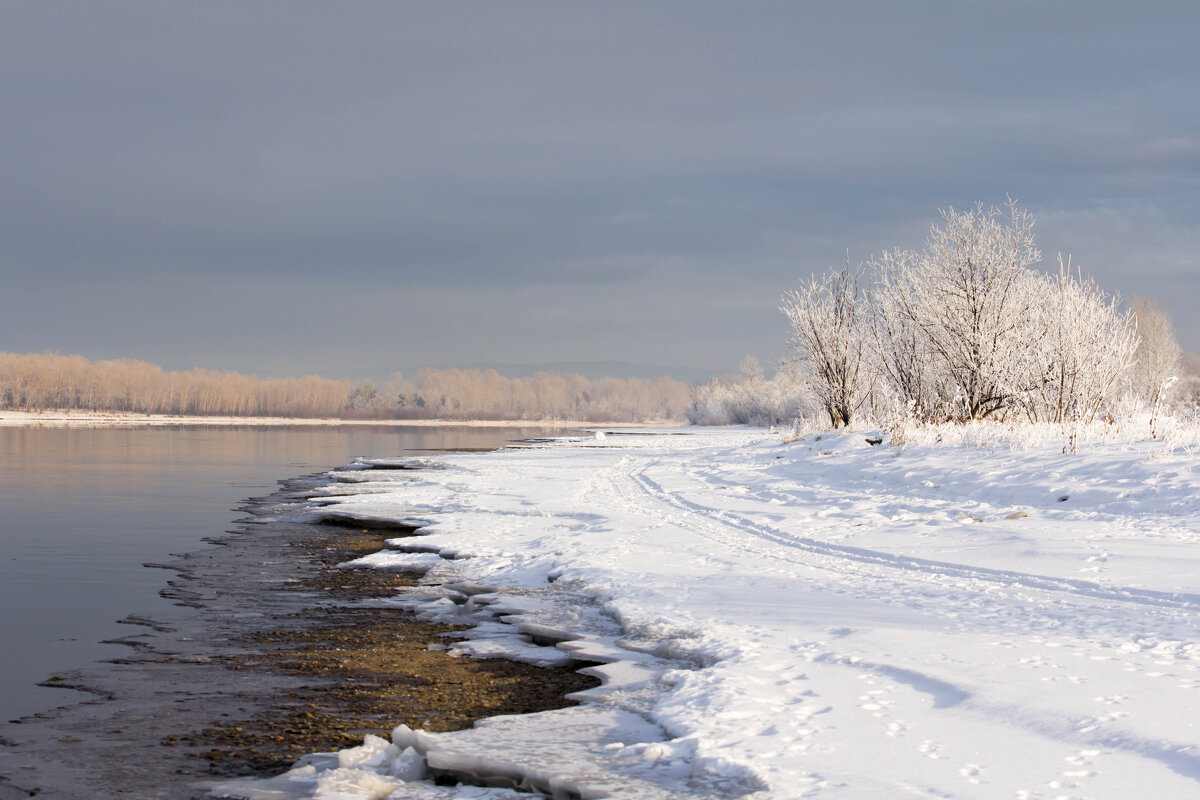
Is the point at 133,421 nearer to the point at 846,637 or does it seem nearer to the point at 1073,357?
the point at 1073,357

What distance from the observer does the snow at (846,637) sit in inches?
196

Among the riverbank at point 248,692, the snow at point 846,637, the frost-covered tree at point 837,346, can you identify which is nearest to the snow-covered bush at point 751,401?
the frost-covered tree at point 837,346

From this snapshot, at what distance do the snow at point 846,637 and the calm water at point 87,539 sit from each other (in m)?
3.14

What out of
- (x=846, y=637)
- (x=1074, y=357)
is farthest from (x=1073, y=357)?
(x=846, y=637)

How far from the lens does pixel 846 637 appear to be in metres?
7.61

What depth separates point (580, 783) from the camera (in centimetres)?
499

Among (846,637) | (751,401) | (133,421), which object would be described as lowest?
(846,637)

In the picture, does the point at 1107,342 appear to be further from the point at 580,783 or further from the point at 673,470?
the point at 580,783

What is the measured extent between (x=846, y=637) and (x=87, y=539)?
525 inches

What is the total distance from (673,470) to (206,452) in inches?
1038

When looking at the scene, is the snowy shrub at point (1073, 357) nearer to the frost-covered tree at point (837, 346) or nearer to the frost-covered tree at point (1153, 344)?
the frost-covered tree at point (837, 346)

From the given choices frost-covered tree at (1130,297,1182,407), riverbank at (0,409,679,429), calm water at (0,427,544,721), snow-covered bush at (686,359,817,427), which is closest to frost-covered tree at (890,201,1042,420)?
calm water at (0,427,544,721)

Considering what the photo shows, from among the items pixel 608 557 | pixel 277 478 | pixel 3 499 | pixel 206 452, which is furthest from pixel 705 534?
pixel 206 452

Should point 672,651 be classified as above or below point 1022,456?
below
